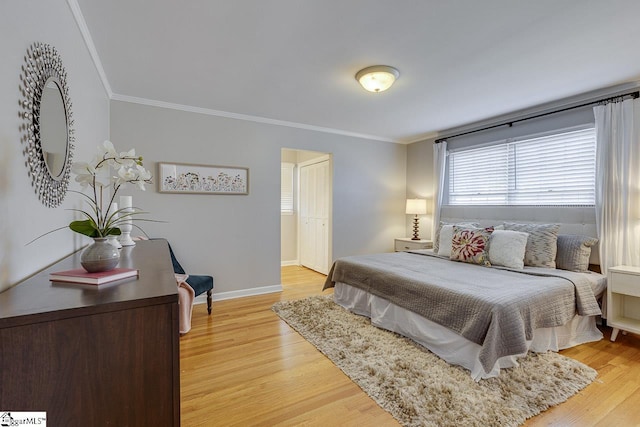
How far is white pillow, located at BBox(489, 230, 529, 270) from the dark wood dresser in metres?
3.01

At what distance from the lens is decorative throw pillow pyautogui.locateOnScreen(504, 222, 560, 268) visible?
2879mm

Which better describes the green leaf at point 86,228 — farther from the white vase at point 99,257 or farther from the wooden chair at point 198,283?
the wooden chair at point 198,283

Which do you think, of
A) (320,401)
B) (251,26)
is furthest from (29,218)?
(320,401)

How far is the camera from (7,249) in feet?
3.29

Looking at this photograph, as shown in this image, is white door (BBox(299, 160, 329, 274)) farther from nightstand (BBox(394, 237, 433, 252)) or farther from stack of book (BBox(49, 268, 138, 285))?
stack of book (BBox(49, 268, 138, 285))

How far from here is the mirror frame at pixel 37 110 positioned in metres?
1.13

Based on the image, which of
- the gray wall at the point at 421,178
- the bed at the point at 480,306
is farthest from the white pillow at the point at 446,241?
the gray wall at the point at 421,178

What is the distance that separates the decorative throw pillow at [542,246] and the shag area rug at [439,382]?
947 mm

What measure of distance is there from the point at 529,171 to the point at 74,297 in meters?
4.19

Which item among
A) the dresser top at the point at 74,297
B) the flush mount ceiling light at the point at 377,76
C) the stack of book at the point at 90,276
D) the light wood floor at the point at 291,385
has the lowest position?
the light wood floor at the point at 291,385

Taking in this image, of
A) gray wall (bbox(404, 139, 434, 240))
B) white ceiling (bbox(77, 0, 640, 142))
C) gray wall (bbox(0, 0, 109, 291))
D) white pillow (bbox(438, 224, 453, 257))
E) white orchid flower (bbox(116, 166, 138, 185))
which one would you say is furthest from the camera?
gray wall (bbox(404, 139, 434, 240))

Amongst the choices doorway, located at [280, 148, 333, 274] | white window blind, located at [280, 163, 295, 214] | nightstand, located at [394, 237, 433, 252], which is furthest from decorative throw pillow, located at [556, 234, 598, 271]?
white window blind, located at [280, 163, 295, 214]

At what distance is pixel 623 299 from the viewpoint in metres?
2.66

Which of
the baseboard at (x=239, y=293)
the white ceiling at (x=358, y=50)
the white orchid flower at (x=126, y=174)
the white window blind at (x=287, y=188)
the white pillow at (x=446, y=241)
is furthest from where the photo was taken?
the white window blind at (x=287, y=188)
